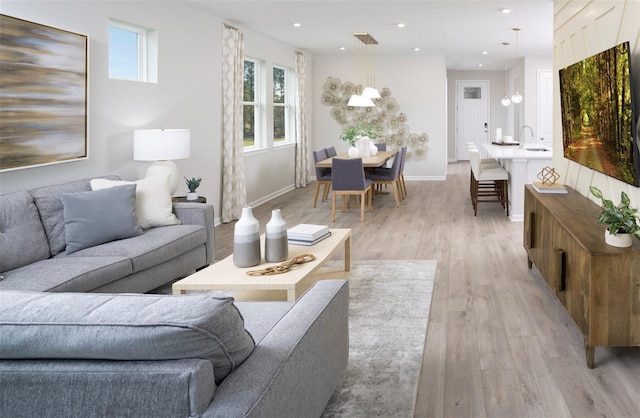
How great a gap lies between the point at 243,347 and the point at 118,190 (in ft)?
9.28

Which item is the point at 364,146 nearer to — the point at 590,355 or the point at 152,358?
the point at 590,355

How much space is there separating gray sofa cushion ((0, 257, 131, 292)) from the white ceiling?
3.51 meters

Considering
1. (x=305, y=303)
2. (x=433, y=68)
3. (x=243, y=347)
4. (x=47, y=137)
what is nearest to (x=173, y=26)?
(x=47, y=137)

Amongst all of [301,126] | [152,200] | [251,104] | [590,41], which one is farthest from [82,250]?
[301,126]

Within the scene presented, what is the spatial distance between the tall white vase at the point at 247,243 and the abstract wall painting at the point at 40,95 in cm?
172

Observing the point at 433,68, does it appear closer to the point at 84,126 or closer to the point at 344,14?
the point at 344,14

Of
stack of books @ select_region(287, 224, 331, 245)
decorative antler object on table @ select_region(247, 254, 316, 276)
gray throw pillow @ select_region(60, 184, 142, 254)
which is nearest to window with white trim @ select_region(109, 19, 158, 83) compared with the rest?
gray throw pillow @ select_region(60, 184, 142, 254)

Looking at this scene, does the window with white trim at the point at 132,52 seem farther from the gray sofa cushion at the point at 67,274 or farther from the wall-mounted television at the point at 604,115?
the wall-mounted television at the point at 604,115

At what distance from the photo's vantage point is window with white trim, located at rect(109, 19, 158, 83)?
212 inches

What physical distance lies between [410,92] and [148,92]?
690 centimetres

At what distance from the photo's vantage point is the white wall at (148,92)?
4539 millimetres

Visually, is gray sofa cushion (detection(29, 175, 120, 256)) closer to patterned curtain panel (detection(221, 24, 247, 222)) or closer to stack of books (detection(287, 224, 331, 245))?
stack of books (detection(287, 224, 331, 245))

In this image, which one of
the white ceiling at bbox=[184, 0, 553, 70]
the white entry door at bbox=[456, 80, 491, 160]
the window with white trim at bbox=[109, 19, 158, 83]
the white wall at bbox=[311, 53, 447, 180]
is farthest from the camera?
the white entry door at bbox=[456, 80, 491, 160]

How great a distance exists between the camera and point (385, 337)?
3426 millimetres
